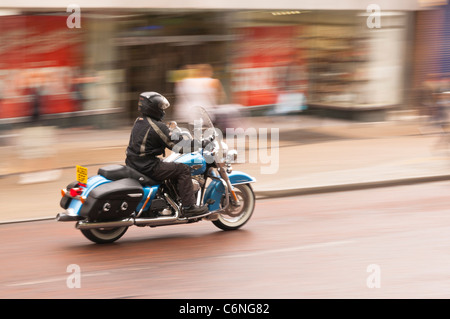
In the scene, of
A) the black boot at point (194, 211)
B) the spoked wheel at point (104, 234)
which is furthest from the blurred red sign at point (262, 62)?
the spoked wheel at point (104, 234)

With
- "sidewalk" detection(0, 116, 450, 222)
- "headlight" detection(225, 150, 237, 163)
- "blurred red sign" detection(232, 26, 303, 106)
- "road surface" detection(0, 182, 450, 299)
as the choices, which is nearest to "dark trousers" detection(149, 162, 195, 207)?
"road surface" detection(0, 182, 450, 299)

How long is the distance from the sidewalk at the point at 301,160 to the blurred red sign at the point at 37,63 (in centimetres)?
72

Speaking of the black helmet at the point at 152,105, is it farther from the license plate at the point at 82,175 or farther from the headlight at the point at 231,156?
the headlight at the point at 231,156

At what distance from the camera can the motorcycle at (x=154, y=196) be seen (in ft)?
24.6

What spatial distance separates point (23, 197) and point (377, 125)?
11170mm

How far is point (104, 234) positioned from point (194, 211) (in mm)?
1027

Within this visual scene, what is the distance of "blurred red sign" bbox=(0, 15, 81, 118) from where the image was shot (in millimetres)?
15383

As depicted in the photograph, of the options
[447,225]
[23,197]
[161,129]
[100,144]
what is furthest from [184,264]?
[100,144]

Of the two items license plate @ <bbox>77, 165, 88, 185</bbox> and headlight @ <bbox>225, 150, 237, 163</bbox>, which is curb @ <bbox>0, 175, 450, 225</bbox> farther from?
license plate @ <bbox>77, 165, 88, 185</bbox>

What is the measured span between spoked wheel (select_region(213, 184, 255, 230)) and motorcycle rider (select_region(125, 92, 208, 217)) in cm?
88

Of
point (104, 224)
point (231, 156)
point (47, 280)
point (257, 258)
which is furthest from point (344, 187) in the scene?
point (47, 280)

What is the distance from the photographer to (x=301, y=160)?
1382cm

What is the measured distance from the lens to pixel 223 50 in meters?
17.9

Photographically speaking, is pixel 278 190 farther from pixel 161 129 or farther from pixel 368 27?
pixel 368 27
